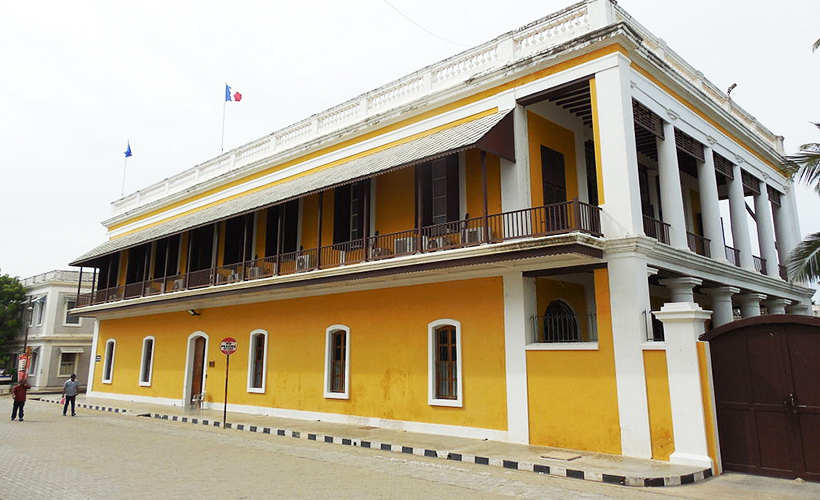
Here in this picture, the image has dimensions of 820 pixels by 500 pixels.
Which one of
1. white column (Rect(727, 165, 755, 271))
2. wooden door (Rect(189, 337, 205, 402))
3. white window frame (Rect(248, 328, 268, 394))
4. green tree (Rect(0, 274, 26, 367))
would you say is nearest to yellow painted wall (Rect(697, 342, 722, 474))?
white column (Rect(727, 165, 755, 271))

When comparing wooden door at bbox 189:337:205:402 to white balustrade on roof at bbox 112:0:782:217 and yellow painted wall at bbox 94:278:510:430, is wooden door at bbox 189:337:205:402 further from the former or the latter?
white balustrade on roof at bbox 112:0:782:217

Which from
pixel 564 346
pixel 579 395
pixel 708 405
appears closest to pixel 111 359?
pixel 564 346

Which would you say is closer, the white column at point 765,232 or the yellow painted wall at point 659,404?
the yellow painted wall at point 659,404

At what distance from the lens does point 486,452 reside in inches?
395

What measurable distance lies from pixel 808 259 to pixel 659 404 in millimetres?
4666

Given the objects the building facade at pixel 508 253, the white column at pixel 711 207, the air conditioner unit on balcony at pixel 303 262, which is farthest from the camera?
the air conditioner unit on balcony at pixel 303 262

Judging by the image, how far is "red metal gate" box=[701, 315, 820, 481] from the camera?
8000 mm

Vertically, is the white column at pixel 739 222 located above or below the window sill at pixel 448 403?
above

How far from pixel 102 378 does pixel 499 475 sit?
22.0 metres

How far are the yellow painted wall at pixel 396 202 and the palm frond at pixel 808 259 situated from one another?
8.21 m

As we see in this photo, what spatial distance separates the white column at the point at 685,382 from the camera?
8695mm

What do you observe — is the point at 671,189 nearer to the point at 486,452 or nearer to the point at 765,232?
the point at 486,452

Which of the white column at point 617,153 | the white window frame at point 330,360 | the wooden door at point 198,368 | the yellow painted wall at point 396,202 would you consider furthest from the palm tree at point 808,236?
the wooden door at point 198,368

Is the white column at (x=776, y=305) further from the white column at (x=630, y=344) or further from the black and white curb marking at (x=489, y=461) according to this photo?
the black and white curb marking at (x=489, y=461)
